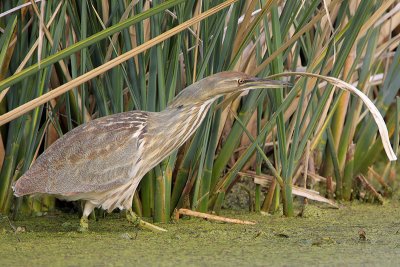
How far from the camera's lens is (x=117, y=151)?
128 inches

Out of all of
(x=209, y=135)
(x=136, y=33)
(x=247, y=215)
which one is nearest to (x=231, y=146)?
(x=209, y=135)

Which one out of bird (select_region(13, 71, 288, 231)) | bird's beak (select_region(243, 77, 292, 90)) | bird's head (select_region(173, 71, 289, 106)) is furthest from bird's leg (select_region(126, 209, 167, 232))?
bird's beak (select_region(243, 77, 292, 90))

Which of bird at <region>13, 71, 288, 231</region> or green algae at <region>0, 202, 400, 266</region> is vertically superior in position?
bird at <region>13, 71, 288, 231</region>

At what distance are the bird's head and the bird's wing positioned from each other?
0.20 m

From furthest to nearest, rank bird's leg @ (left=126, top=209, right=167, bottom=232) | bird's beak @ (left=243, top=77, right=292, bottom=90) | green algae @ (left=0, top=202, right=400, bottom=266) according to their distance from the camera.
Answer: bird's leg @ (left=126, top=209, right=167, bottom=232)
bird's beak @ (left=243, top=77, right=292, bottom=90)
green algae @ (left=0, top=202, right=400, bottom=266)

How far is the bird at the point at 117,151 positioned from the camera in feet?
10.5

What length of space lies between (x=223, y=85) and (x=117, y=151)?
420 millimetres

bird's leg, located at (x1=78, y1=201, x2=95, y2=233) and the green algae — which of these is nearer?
the green algae

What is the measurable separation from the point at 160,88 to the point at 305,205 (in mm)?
814

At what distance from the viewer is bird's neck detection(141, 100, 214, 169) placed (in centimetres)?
329

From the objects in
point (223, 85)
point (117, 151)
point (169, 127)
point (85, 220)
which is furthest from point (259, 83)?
point (85, 220)

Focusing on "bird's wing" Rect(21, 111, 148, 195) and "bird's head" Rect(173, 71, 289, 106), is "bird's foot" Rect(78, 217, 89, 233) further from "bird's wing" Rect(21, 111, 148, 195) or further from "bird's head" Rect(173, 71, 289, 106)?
"bird's head" Rect(173, 71, 289, 106)

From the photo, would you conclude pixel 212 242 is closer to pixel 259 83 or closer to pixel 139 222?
pixel 139 222

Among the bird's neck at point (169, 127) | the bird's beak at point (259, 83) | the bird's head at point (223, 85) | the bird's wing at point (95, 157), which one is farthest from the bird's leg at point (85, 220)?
the bird's beak at point (259, 83)
